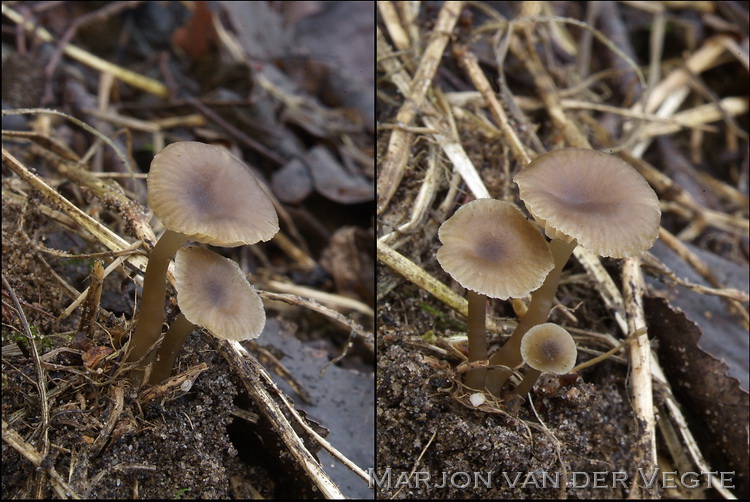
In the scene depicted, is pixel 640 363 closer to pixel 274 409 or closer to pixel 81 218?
pixel 274 409

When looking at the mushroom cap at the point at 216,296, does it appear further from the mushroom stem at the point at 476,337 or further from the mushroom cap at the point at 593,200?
the mushroom cap at the point at 593,200

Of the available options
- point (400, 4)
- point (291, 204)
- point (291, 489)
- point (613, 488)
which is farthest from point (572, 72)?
point (291, 489)

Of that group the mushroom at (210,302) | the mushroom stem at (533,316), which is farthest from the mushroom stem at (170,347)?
the mushroom stem at (533,316)

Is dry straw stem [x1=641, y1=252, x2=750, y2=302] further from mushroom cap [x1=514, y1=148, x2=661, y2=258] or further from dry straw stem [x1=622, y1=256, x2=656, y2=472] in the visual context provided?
mushroom cap [x1=514, y1=148, x2=661, y2=258]

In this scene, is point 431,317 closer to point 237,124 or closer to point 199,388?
point 199,388

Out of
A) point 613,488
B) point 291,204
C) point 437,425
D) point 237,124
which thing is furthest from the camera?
point 237,124

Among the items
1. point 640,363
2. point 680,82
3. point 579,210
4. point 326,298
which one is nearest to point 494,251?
point 579,210

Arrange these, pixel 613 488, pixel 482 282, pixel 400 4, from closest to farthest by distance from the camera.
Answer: pixel 482 282
pixel 613 488
pixel 400 4
